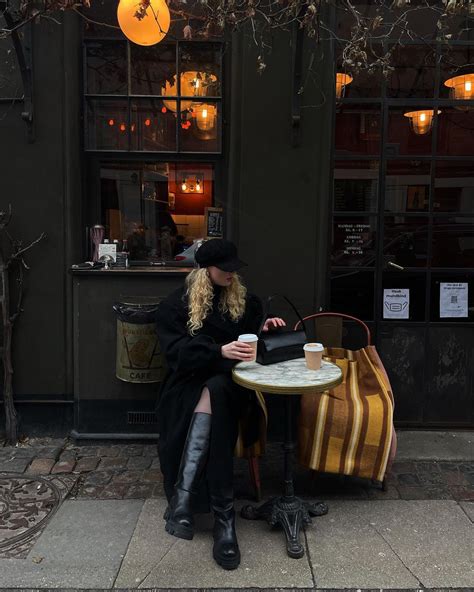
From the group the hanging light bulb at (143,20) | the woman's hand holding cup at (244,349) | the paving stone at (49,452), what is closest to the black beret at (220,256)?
the woman's hand holding cup at (244,349)

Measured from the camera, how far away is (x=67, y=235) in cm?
456

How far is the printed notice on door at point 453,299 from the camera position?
15.6 feet

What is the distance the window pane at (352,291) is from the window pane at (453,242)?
601mm

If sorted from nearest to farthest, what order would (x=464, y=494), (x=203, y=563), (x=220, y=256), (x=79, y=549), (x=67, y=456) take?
(x=203, y=563) → (x=79, y=549) → (x=220, y=256) → (x=464, y=494) → (x=67, y=456)

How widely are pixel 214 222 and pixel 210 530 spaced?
252 cm

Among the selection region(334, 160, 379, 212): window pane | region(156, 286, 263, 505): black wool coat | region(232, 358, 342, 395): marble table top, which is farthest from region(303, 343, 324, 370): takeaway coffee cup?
region(334, 160, 379, 212): window pane

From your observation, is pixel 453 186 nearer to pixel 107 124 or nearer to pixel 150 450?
pixel 107 124

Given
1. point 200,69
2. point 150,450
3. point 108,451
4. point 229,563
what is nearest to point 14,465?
point 108,451

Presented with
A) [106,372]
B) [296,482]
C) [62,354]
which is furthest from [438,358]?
[62,354]

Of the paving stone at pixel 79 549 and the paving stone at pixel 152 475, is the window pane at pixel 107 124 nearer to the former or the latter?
the paving stone at pixel 152 475

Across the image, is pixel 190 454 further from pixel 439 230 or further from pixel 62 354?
pixel 439 230

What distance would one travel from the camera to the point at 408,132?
15.3 ft

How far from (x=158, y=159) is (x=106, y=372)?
1834 mm

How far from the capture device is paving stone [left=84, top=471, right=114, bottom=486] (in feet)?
13.0
